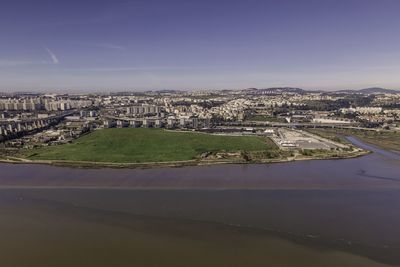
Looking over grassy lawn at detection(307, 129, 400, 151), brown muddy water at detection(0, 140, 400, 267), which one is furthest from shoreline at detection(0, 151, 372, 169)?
grassy lawn at detection(307, 129, 400, 151)

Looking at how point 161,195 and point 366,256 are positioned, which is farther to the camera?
point 161,195

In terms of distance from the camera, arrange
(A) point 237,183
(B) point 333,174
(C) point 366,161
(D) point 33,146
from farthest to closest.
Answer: (D) point 33,146
(C) point 366,161
(B) point 333,174
(A) point 237,183

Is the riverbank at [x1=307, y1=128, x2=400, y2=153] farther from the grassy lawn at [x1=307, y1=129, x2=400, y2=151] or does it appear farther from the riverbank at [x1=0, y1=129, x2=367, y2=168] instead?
the riverbank at [x1=0, y1=129, x2=367, y2=168]

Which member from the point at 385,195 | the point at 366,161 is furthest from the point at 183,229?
the point at 366,161

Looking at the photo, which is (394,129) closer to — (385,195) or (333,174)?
(333,174)

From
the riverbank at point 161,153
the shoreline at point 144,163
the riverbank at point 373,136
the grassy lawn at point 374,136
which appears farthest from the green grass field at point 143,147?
the grassy lawn at point 374,136

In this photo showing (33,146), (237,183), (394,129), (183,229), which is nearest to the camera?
(183,229)
